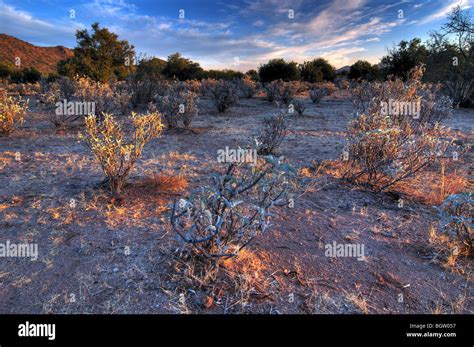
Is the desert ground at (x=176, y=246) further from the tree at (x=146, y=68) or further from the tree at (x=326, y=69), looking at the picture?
the tree at (x=326, y=69)

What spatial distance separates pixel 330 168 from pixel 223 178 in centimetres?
350

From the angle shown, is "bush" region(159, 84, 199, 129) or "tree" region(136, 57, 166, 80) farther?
"tree" region(136, 57, 166, 80)

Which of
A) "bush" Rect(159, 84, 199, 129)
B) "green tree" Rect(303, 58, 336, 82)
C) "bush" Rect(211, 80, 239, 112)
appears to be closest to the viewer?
"bush" Rect(159, 84, 199, 129)

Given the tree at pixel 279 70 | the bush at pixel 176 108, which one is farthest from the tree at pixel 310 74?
the bush at pixel 176 108

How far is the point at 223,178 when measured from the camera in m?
2.36

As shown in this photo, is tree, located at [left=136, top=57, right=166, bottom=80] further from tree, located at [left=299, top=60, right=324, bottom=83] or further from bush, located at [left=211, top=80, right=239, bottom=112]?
tree, located at [left=299, top=60, right=324, bottom=83]

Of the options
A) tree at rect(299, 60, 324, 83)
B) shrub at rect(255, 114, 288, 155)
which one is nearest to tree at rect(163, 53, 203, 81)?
tree at rect(299, 60, 324, 83)

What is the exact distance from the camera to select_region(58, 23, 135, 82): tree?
19531mm

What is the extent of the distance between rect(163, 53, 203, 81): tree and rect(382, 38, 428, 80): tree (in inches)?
630

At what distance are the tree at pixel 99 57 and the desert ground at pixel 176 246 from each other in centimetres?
1667

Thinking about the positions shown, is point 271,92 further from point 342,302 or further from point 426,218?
point 342,302
